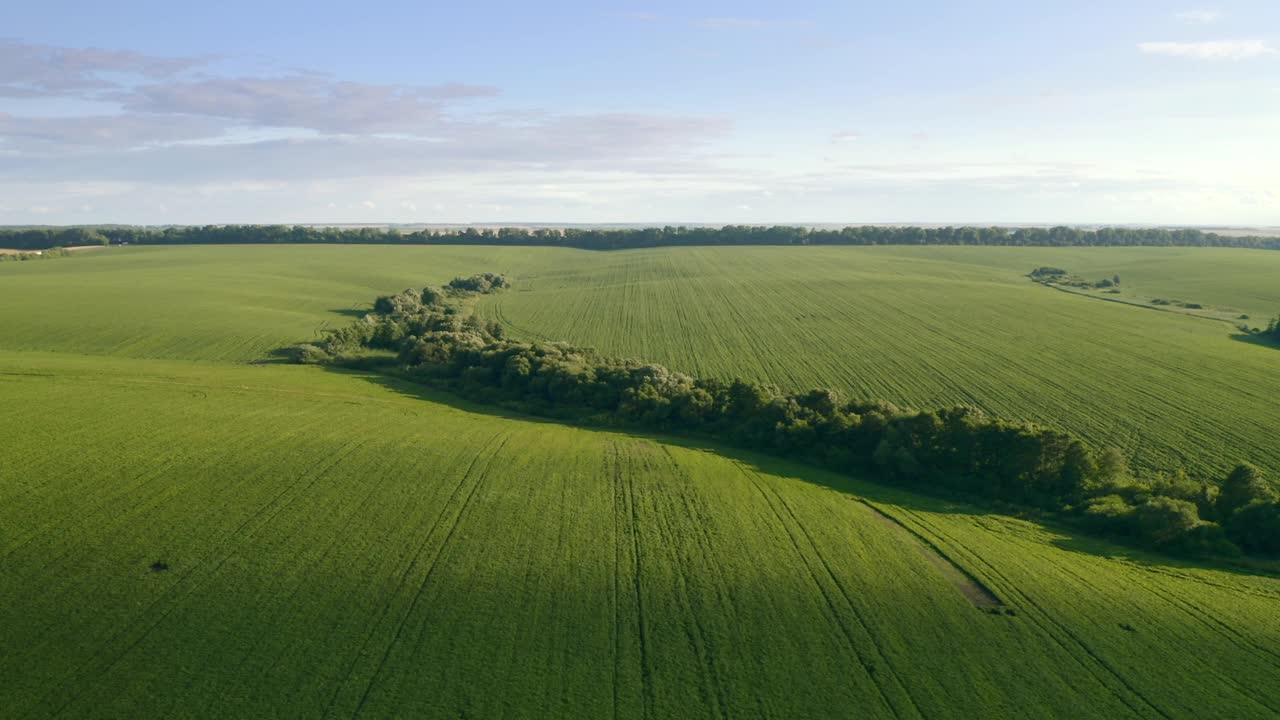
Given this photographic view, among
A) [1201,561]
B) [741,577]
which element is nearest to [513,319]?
[741,577]

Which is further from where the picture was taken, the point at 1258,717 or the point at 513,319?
the point at 513,319

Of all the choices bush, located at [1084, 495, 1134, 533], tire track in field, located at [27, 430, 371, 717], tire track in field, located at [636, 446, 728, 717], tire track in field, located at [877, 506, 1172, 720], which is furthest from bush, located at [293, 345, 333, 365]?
bush, located at [1084, 495, 1134, 533]

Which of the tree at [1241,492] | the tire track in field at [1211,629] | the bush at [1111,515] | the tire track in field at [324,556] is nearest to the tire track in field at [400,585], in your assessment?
the tire track in field at [324,556]

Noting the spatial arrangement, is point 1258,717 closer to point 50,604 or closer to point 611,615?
point 611,615

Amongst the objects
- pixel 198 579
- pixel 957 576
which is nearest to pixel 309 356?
pixel 198 579

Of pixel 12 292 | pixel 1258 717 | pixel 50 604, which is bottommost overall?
pixel 1258 717

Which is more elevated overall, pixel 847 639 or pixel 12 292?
pixel 12 292

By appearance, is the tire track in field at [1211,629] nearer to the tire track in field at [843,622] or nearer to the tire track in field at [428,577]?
the tire track in field at [843,622]
